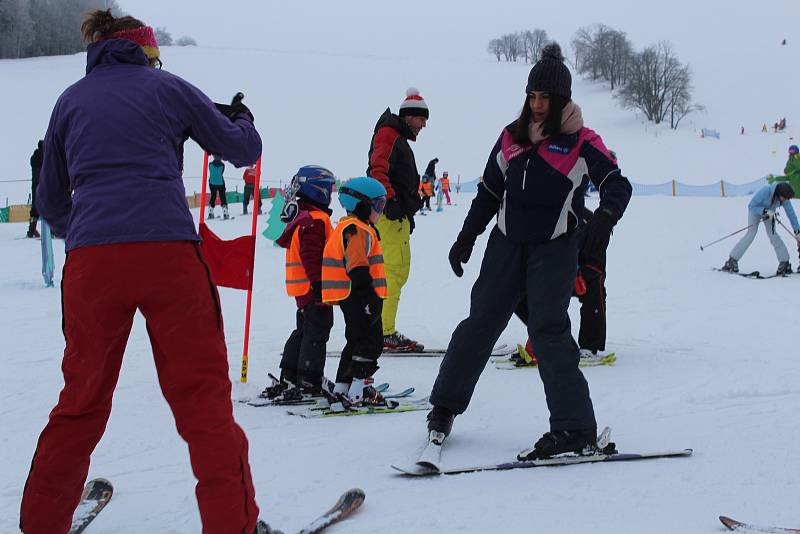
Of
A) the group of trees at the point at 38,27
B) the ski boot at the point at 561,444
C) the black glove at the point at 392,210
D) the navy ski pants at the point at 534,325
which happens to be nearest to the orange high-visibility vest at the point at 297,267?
the navy ski pants at the point at 534,325

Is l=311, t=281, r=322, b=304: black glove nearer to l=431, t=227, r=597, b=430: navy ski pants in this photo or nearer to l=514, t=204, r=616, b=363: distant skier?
l=431, t=227, r=597, b=430: navy ski pants

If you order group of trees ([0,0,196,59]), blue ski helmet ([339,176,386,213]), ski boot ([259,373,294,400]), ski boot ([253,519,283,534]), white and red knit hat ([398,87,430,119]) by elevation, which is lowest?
ski boot ([259,373,294,400])

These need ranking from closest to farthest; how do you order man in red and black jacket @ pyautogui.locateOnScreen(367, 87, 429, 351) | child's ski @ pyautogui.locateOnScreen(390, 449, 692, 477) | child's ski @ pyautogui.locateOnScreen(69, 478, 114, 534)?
child's ski @ pyautogui.locateOnScreen(69, 478, 114, 534)
child's ski @ pyautogui.locateOnScreen(390, 449, 692, 477)
man in red and black jacket @ pyautogui.locateOnScreen(367, 87, 429, 351)

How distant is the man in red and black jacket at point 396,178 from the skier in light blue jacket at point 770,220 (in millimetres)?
7341

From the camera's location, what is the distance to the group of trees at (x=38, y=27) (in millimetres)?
70125

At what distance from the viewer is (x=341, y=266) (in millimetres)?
4699

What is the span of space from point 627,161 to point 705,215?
24.5 m

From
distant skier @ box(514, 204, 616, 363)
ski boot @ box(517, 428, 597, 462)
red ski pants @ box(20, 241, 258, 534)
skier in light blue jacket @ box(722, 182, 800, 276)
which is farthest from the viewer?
skier in light blue jacket @ box(722, 182, 800, 276)

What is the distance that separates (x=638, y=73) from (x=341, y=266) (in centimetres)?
5879

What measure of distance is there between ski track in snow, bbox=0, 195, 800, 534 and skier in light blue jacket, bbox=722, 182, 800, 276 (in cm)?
289

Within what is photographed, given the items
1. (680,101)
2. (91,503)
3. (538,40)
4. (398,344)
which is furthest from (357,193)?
(538,40)

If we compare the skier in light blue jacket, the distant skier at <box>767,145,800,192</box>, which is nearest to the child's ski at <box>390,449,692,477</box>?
the skier in light blue jacket

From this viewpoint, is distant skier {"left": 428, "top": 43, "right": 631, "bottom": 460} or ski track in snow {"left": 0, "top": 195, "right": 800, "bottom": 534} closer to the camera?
ski track in snow {"left": 0, "top": 195, "right": 800, "bottom": 534}

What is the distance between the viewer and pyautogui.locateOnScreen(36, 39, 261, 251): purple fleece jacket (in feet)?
8.05
